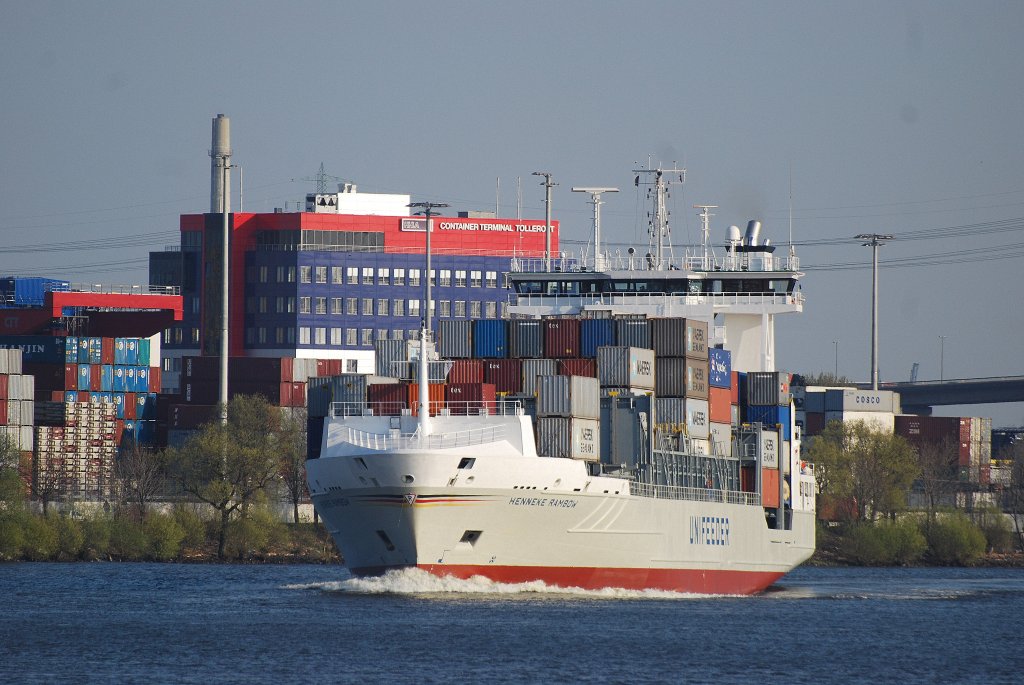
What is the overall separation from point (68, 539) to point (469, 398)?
32.6 meters

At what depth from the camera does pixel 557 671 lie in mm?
45812

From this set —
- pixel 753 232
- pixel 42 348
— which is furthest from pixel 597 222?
pixel 42 348

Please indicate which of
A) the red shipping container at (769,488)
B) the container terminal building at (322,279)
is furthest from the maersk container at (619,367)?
the container terminal building at (322,279)

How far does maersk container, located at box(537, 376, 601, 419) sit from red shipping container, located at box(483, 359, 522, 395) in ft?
4.66

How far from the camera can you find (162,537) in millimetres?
89875

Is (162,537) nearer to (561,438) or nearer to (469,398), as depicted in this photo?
(469,398)

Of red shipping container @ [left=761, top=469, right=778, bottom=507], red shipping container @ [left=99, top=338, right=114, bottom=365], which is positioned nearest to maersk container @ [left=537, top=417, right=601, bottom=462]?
red shipping container @ [left=761, top=469, right=778, bottom=507]

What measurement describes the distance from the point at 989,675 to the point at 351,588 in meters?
22.6

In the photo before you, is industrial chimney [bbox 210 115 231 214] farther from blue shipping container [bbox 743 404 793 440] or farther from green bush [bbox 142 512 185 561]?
blue shipping container [bbox 743 404 793 440]

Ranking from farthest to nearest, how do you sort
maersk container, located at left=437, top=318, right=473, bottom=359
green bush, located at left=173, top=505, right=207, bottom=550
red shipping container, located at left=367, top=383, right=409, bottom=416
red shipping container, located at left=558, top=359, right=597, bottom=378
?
1. green bush, located at left=173, top=505, right=207, bottom=550
2. maersk container, located at left=437, top=318, right=473, bottom=359
3. red shipping container, located at left=558, top=359, right=597, bottom=378
4. red shipping container, located at left=367, top=383, right=409, bottom=416

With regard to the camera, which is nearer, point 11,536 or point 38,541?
point 11,536

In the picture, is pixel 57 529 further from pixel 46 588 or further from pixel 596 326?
pixel 596 326

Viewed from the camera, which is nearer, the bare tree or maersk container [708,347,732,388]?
maersk container [708,347,732,388]

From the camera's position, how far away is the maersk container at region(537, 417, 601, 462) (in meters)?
62.3
